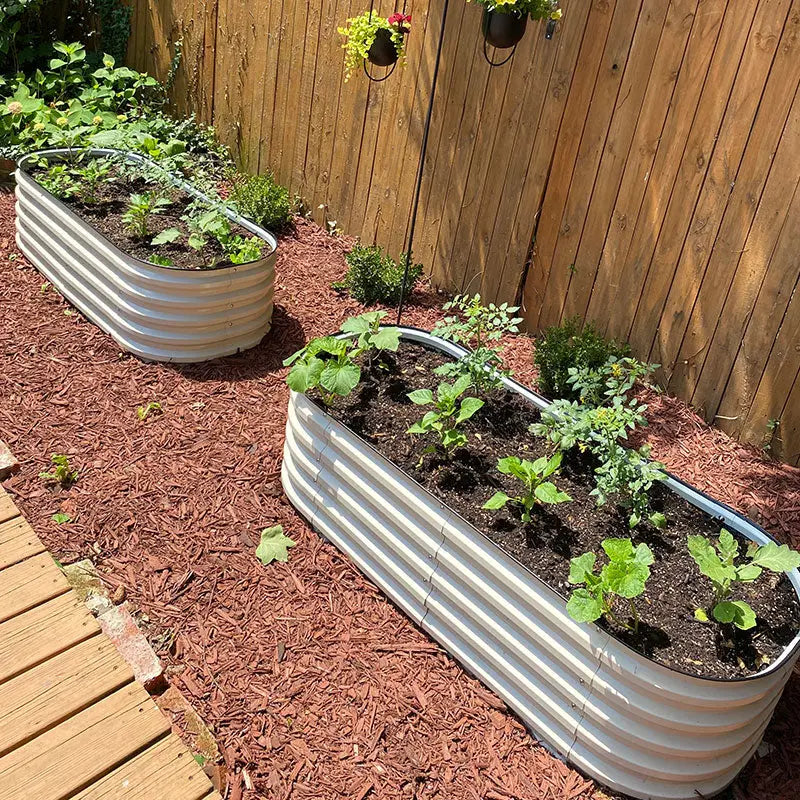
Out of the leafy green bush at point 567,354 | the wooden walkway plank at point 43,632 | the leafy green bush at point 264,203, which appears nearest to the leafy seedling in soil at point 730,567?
the leafy green bush at point 567,354

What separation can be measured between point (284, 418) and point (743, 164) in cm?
239

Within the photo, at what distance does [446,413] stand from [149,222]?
2.34 m

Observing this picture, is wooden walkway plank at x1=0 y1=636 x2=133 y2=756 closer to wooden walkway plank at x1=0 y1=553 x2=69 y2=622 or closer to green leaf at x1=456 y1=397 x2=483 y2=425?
wooden walkway plank at x1=0 y1=553 x2=69 y2=622

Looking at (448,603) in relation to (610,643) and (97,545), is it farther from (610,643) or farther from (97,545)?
(97,545)

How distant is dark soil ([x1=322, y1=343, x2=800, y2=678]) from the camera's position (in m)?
2.45

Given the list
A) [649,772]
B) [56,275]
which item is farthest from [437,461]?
[56,275]

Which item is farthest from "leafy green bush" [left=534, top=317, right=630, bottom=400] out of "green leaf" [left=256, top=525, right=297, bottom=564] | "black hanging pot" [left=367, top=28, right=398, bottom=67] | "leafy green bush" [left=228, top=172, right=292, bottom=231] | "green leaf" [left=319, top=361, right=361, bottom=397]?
"leafy green bush" [left=228, top=172, right=292, bottom=231]

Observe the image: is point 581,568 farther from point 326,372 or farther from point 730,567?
point 326,372

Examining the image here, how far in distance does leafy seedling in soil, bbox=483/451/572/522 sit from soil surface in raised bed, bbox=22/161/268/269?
6.71 feet

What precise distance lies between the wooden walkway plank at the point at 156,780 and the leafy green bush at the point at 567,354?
7.93 feet

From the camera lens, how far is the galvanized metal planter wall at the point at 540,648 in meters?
2.33

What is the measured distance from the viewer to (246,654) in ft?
9.28

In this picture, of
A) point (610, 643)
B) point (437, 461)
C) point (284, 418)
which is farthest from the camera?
Answer: point (284, 418)

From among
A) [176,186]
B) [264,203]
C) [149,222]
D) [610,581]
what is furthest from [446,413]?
[264,203]
